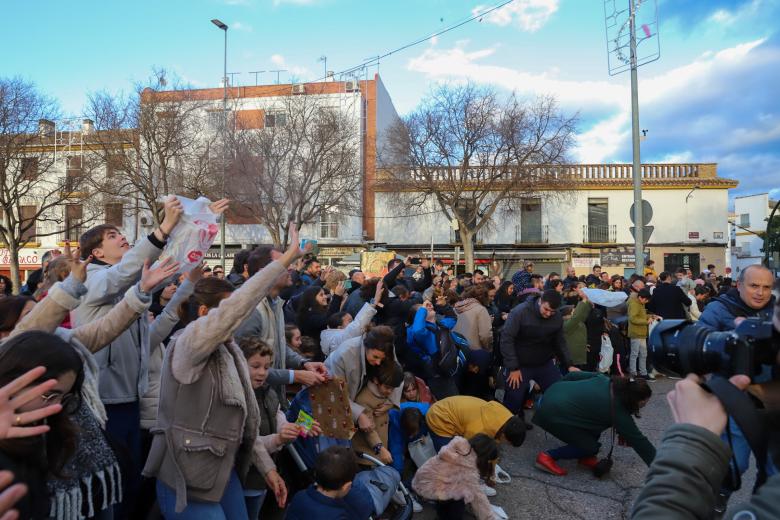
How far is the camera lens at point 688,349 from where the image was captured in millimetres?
1395

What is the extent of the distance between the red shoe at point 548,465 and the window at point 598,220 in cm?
2621

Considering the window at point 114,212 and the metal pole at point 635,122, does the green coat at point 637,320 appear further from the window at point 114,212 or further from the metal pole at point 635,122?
the window at point 114,212

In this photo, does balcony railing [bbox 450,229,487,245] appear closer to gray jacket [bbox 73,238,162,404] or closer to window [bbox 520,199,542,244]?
window [bbox 520,199,542,244]

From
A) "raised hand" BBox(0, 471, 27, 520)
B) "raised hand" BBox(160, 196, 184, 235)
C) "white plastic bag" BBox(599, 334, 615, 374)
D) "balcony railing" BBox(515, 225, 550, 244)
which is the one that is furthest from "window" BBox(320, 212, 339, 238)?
"raised hand" BBox(0, 471, 27, 520)

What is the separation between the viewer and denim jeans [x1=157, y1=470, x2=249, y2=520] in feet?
8.18

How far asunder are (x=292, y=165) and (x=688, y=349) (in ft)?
79.4

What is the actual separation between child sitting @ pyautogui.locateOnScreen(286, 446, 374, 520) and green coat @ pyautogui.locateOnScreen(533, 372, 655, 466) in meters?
2.52

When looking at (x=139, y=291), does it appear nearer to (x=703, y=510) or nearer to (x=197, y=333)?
(x=197, y=333)

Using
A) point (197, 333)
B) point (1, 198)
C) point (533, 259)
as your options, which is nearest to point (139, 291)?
point (197, 333)

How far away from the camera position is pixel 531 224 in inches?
1187

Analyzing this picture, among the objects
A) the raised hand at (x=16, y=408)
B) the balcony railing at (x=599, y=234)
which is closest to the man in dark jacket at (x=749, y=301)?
the raised hand at (x=16, y=408)

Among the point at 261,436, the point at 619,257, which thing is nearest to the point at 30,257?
the point at 619,257

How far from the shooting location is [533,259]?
1166 inches

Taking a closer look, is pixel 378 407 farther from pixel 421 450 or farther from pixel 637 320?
pixel 637 320
